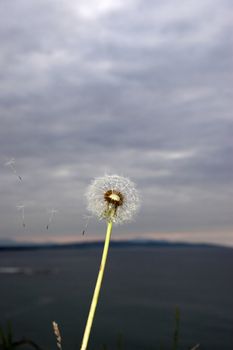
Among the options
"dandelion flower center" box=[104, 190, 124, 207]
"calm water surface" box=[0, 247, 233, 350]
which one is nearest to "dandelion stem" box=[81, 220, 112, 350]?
"dandelion flower center" box=[104, 190, 124, 207]

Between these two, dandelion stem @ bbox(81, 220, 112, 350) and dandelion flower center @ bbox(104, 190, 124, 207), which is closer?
dandelion stem @ bbox(81, 220, 112, 350)

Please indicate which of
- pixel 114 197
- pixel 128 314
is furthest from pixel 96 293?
pixel 128 314

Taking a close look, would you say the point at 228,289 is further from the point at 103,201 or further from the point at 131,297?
the point at 103,201

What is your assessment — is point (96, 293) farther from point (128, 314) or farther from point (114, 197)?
point (128, 314)

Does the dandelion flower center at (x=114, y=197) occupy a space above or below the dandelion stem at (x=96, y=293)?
above

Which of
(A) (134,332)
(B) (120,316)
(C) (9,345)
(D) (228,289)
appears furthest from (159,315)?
(C) (9,345)

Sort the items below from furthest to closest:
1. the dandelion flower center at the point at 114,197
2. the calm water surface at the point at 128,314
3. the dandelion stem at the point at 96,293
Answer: the calm water surface at the point at 128,314
the dandelion flower center at the point at 114,197
the dandelion stem at the point at 96,293

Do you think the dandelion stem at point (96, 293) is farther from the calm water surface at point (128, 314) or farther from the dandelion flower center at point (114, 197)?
the calm water surface at point (128, 314)

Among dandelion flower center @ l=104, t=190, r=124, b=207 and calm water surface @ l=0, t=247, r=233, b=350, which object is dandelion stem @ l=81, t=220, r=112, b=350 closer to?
dandelion flower center @ l=104, t=190, r=124, b=207

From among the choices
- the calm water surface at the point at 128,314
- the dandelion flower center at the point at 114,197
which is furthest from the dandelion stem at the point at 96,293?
the calm water surface at the point at 128,314
